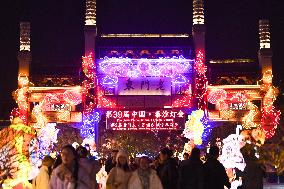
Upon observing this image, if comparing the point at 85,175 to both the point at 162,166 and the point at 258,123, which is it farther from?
the point at 258,123

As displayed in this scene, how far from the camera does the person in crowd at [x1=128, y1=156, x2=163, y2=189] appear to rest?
26.7ft

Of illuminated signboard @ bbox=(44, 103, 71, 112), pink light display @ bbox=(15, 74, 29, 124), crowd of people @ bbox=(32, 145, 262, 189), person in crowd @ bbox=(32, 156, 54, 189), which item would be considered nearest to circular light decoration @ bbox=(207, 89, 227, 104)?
illuminated signboard @ bbox=(44, 103, 71, 112)

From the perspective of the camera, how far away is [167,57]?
3894cm

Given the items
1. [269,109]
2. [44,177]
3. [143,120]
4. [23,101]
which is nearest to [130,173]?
[44,177]

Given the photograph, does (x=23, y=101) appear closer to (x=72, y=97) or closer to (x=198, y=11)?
Result: (x=72, y=97)

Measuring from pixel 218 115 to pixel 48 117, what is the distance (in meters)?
10.5

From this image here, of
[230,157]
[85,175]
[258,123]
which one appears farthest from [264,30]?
[85,175]

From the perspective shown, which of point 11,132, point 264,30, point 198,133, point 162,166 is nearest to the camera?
point 162,166

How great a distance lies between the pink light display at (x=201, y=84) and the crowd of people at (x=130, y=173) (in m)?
27.7

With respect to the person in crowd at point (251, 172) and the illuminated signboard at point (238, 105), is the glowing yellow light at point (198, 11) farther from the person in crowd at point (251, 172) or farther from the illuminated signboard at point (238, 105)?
the person in crowd at point (251, 172)

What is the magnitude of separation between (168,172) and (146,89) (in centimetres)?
2925

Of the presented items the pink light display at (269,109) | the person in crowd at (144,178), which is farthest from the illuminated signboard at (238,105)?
the person in crowd at (144,178)

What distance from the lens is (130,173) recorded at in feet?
27.8

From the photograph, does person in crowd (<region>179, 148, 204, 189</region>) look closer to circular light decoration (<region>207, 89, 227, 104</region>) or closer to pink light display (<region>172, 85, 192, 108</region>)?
pink light display (<region>172, 85, 192, 108</region>)
